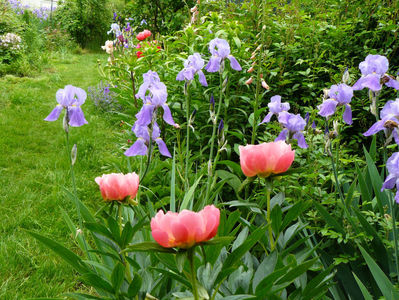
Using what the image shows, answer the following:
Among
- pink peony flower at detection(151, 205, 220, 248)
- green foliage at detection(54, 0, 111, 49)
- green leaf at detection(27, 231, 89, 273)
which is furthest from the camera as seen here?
green foliage at detection(54, 0, 111, 49)

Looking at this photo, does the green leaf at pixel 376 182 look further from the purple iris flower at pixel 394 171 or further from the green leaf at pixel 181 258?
the green leaf at pixel 181 258

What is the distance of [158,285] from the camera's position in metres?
1.06

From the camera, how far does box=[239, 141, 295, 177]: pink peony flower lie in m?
0.92

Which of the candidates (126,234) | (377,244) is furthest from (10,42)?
(377,244)

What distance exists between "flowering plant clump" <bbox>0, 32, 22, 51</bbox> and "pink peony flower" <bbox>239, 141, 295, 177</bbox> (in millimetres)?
7626

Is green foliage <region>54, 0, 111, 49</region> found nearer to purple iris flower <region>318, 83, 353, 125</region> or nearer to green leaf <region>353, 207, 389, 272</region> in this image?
purple iris flower <region>318, 83, 353, 125</region>

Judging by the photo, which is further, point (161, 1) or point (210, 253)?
point (161, 1)

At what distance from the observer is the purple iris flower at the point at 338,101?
125 centimetres

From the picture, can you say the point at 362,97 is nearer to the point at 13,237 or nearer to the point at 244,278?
the point at 244,278

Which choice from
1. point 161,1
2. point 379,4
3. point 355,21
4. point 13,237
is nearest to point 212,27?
point 355,21

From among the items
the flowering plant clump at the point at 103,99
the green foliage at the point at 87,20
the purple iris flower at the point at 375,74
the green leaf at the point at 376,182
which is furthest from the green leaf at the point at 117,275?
the green foliage at the point at 87,20

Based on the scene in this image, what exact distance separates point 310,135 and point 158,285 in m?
1.12

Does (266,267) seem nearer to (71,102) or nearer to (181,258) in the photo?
(181,258)

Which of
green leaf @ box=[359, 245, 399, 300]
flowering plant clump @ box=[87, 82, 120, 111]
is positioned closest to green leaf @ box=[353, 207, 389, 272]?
green leaf @ box=[359, 245, 399, 300]
